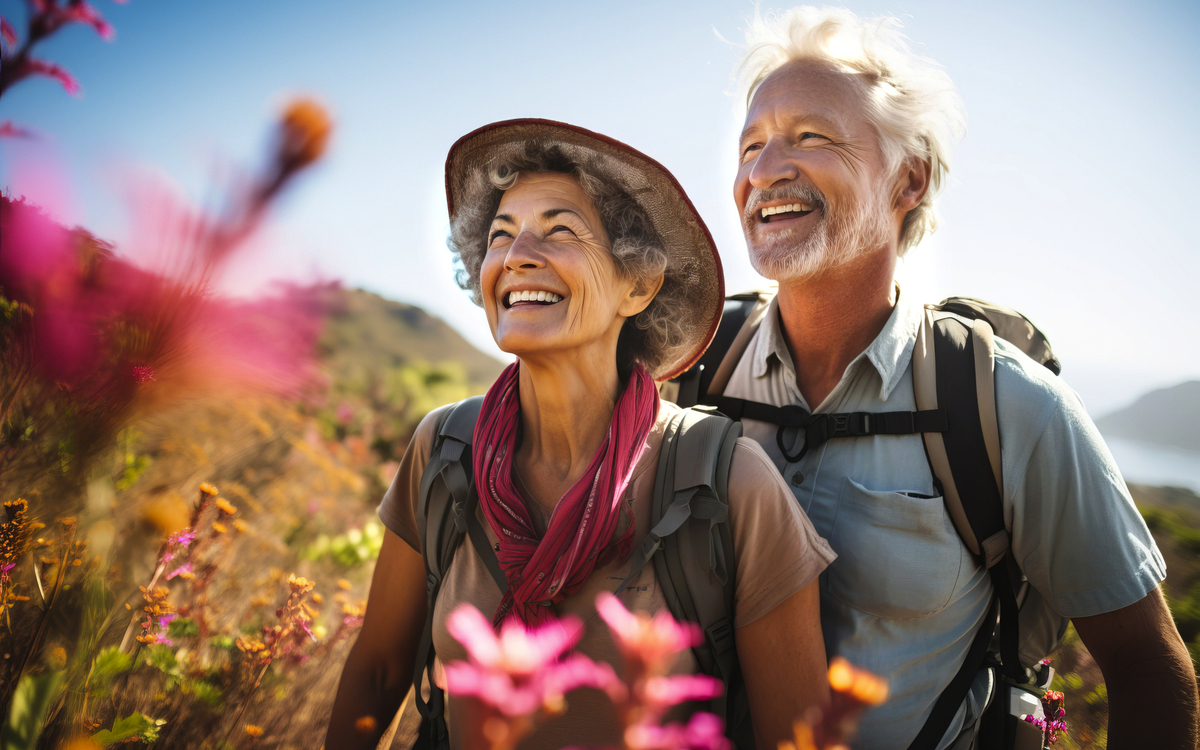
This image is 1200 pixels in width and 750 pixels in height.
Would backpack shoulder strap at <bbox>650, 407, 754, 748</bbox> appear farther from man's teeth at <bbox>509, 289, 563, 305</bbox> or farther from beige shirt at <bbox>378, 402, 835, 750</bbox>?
man's teeth at <bbox>509, 289, 563, 305</bbox>

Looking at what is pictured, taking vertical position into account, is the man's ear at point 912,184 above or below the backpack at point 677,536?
above

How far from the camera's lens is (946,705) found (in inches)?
81.9

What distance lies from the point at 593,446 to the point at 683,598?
59cm

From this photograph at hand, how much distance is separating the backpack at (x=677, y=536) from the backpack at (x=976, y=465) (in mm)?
602

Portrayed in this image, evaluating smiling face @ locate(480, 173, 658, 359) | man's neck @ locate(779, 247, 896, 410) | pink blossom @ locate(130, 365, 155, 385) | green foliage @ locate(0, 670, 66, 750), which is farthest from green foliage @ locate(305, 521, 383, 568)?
green foliage @ locate(0, 670, 66, 750)

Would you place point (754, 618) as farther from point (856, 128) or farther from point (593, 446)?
point (856, 128)

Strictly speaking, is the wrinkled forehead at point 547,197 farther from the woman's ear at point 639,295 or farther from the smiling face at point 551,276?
the woman's ear at point 639,295

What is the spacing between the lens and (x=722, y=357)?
112 inches

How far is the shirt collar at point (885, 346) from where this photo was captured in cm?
225

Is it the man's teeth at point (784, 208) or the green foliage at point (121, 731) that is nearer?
the green foliage at point (121, 731)

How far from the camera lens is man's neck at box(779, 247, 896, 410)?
2.47 m

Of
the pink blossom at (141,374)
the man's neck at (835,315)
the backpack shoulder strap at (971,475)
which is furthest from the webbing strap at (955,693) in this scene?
the pink blossom at (141,374)

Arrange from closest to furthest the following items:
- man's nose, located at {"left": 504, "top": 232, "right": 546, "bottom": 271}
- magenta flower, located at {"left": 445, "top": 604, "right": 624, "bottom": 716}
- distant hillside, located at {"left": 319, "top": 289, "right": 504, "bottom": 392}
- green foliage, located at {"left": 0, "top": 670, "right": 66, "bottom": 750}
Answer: magenta flower, located at {"left": 445, "top": 604, "right": 624, "bottom": 716} → green foliage, located at {"left": 0, "top": 670, "right": 66, "bottom": 750} → man's nose, located at {"left": 504, "top": 232, "right": 546, "bottom": 271} → distant hillside, located at {"left": 319, "top": 289, "right": 504, "bottom": 392}

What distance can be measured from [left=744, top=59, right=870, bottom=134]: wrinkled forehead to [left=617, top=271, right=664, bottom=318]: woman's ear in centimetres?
109
